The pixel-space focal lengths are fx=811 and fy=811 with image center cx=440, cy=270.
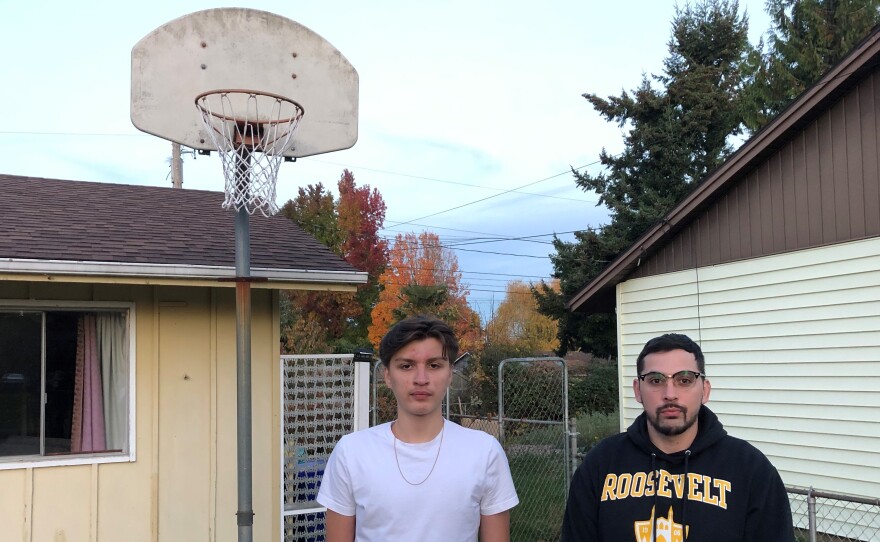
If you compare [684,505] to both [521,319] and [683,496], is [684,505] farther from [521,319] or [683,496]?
[521,319]

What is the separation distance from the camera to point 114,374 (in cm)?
689

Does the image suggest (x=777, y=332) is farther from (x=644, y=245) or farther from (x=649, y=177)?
(x=649, y=177)

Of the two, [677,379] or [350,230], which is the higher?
[350,230]

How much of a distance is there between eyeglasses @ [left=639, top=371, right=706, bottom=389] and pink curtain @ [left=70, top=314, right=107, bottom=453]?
5494mm

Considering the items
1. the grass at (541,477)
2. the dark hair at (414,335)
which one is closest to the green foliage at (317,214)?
the grass at (541,477)

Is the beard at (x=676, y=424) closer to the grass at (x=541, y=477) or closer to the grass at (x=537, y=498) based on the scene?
the grass at (x=541, y=477)

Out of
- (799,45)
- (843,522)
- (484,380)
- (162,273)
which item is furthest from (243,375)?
(799,45)

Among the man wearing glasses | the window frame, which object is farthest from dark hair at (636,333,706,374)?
the window frame

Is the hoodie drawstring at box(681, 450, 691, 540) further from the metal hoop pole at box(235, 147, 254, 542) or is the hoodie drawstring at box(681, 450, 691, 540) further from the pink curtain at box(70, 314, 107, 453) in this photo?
the pink curtain at box(70, 314, 107, 453)

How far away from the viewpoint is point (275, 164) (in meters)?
6.10

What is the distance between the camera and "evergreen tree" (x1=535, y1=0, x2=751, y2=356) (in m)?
22.8

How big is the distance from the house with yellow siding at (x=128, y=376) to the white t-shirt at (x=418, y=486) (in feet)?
12.4

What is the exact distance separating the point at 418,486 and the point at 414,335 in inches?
19.8

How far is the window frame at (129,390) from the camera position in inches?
252
